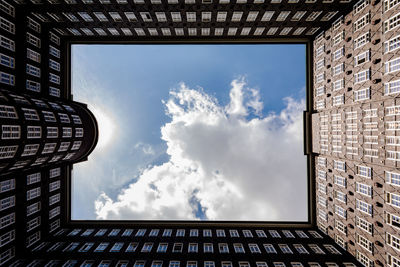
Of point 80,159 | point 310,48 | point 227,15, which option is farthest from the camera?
point 80,159

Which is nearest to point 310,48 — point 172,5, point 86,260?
point 172,5

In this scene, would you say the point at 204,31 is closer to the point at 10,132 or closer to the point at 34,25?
the point at 34,25

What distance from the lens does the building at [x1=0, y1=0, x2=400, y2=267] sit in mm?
30766

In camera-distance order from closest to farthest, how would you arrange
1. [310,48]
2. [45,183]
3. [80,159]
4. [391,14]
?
[391,14] < [45,183] < [310,48] < [80,159]

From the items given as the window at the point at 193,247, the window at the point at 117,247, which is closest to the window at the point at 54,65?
the window at the point at 117,247

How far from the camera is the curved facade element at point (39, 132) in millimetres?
30359

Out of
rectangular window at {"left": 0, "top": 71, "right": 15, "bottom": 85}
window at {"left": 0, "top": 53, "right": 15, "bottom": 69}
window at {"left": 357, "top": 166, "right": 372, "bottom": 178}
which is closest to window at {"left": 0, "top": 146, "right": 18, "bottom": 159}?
rectangular window at {"left": 0, "top": 71, "right": 15, "bottom": 85}

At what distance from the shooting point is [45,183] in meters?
44.7

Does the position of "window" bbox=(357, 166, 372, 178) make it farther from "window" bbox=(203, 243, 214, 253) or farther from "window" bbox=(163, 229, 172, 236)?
"window" bbox=(163, 229, 172, 236)

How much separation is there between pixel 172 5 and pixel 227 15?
462 inches

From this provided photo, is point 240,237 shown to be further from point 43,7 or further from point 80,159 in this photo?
point 43,7

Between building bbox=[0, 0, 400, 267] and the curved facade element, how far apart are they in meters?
0.31

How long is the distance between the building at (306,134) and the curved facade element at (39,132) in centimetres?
31

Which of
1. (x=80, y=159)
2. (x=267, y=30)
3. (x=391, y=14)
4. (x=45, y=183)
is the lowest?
(x=45, y=183)
